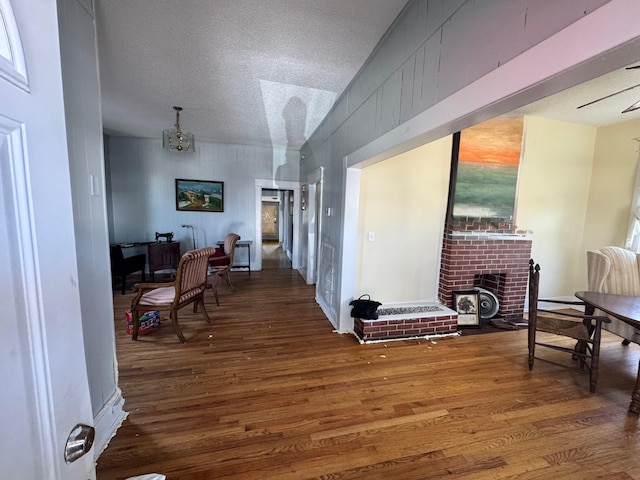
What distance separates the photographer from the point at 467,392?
2.08m

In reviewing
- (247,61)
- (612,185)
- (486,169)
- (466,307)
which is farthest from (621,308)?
(247,61)

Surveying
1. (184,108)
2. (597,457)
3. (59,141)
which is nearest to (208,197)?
(184,108)

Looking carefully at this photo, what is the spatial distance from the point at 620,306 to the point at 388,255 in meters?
2.02

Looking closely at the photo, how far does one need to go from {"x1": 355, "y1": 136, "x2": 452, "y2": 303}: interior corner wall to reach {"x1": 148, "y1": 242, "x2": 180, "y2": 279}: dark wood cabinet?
3607 millimetres

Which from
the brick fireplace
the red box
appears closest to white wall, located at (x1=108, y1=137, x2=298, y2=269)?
the red box

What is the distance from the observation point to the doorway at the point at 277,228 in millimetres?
7023

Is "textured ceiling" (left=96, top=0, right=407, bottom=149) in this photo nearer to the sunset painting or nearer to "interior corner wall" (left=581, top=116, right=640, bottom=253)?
the sunset painting

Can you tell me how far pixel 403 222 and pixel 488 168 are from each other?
1331 mm

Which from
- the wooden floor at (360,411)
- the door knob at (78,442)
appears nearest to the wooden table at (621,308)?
the wooden floor at (360,411)

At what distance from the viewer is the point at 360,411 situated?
6.06ft

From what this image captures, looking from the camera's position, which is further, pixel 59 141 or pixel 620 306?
pixel 620 306

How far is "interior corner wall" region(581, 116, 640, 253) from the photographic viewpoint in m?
3.34

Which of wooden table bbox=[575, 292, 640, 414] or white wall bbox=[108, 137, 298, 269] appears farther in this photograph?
white wall bbox=[108, 137, 298, 269]

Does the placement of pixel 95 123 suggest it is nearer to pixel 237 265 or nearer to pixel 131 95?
pixel 131 95
